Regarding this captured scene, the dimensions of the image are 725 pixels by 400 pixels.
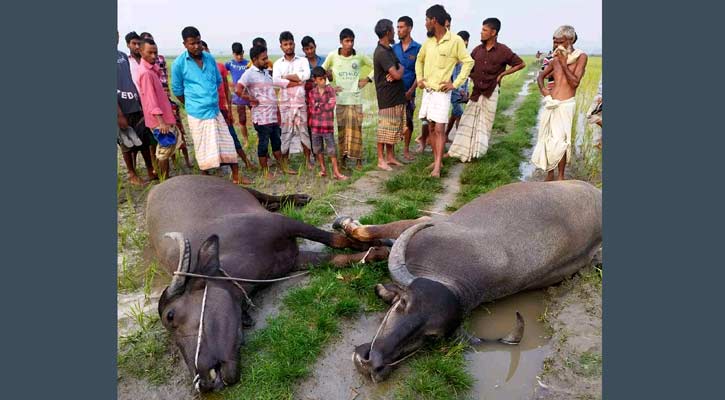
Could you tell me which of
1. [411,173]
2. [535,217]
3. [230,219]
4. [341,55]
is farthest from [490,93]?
[230,219]

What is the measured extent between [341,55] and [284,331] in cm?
483

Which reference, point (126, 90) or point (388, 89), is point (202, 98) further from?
point (388, 89)

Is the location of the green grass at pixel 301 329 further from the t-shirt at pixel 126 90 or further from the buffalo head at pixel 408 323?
the t-shirt at pixel 126 90

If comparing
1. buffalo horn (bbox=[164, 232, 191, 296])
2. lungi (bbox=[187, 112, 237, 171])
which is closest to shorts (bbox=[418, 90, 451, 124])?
lungi (bbox=[187, 112, 237, 171])

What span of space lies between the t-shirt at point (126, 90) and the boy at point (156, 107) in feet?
1.15

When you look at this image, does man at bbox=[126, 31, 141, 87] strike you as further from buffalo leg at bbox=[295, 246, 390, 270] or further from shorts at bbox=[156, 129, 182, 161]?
buffalo leg at bbox=[295, 246, 390, 270]

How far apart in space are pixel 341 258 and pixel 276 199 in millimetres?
1619

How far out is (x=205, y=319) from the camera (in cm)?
314

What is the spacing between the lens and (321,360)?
337 cm

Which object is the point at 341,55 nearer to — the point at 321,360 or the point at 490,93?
the point at 490,93

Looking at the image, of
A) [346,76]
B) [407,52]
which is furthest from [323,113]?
[407,52]

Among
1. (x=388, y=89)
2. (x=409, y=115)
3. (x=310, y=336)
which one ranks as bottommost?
(x=310, y=336)

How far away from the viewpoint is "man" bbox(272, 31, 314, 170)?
680 cm

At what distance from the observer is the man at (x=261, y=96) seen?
6777mm
